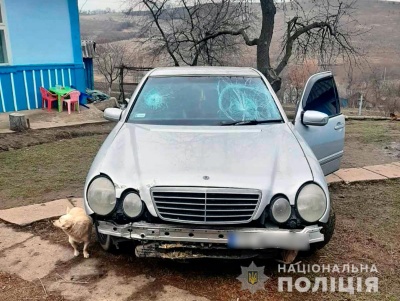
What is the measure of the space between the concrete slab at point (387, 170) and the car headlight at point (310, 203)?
338cm

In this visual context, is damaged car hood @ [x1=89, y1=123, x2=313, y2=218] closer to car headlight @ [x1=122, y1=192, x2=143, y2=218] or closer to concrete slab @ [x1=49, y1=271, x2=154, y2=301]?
car headlight @ [x1=122, y1=192, x2=143, y2=218]

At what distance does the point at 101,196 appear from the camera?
2.64 metres

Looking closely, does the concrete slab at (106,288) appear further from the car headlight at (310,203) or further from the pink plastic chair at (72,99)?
the pink plastic chair at (72,99)

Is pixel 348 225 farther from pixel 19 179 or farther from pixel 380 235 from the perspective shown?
pixel 19 179

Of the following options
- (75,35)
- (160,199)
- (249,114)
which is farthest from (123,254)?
(75,35)

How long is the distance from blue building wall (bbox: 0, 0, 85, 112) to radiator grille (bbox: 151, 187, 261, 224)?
787 centimetres

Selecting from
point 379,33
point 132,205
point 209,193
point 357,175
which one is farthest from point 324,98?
point 379,33

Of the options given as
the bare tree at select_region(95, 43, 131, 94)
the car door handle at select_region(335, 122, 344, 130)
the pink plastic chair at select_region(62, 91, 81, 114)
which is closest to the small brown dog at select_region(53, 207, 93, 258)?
the car door handle at select_region(335, 122, 344, 130)

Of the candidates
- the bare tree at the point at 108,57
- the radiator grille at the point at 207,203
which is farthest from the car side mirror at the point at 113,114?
the bare tree at the point at 108,57

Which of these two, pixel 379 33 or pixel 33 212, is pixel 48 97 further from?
pixel 379 33

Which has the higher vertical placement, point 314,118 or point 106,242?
point 314,118

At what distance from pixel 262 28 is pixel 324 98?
10894 mm

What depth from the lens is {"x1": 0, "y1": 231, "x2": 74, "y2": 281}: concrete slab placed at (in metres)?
2.93

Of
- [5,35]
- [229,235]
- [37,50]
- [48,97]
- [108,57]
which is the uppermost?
[5,35]
